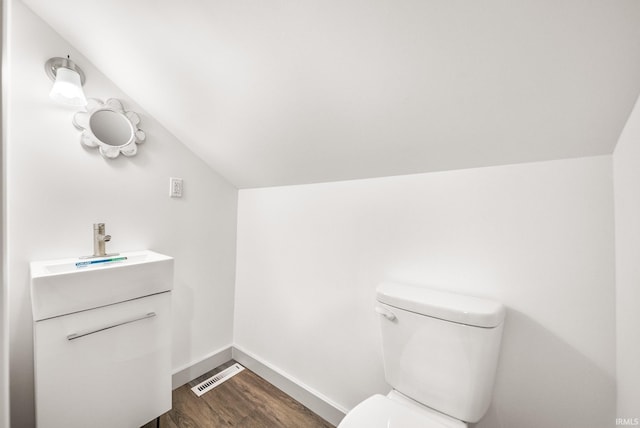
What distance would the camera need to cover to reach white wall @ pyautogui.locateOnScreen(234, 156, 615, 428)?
79 centimetres

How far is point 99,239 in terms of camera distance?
48.2 inches

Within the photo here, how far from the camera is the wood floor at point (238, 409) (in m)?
1.34

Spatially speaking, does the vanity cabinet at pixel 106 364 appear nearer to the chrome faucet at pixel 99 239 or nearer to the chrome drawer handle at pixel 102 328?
the chrome drawer handle at pixel 102 328

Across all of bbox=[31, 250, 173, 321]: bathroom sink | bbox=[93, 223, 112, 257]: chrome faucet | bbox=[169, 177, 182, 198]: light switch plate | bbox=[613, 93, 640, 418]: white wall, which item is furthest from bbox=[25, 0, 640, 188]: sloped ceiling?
bbox=[31, 250, 173, 321]: bathroom sink

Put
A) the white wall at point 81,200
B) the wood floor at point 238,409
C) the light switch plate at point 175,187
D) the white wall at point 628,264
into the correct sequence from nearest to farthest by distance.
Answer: the white wall at point 628,264
the white wall at point 81,200
the wood floor at point 238,409
the light switch plate at point 175,187

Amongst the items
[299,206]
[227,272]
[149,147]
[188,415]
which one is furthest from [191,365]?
[149,147]

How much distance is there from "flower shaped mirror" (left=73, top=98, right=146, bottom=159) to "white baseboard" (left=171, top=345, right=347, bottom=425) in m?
1.35

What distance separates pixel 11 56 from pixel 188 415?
1849mm

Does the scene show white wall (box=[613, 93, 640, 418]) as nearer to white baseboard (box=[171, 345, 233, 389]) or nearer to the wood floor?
the wood floor

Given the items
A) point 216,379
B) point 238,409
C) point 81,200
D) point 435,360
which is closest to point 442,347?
point 435,360

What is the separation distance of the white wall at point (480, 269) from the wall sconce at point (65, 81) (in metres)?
1.03

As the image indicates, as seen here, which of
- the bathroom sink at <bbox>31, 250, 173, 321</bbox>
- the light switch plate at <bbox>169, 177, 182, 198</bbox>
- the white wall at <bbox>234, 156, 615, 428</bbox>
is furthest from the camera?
the light switch plate at <bbox>169, 177, 182, 198</bbox>

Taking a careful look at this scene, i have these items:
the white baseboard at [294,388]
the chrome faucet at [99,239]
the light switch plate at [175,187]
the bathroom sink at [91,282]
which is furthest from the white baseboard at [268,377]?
the light switch plate at [175,187]

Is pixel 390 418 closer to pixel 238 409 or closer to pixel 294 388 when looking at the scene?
pixel 294 388
